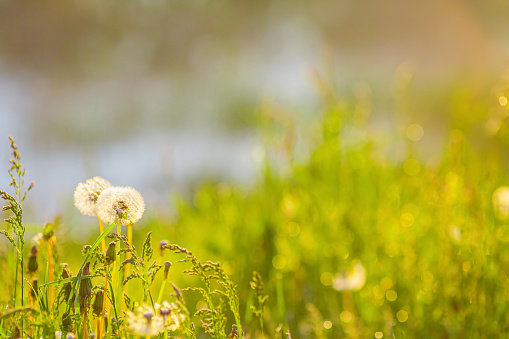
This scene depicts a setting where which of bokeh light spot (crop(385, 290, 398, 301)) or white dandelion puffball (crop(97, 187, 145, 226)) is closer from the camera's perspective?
white dandelion puffball (crop(97, 187, 145, 226))

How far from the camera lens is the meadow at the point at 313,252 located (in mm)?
823

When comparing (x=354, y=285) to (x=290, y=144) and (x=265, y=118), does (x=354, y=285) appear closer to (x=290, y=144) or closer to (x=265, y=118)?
(x=290, y=144)

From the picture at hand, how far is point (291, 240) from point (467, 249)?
0.67m

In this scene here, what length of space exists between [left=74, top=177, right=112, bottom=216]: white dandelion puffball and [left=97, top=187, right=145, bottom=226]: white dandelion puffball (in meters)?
0.07

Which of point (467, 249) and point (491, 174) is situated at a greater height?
point (491, 174)

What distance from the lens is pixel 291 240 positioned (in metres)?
1.86

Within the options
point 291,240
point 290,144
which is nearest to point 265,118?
point 290,144

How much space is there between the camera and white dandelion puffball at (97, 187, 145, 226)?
773mm

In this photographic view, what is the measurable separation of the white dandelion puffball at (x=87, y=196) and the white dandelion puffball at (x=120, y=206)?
69mm

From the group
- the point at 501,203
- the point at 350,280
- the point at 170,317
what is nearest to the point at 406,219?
the point at 501,203

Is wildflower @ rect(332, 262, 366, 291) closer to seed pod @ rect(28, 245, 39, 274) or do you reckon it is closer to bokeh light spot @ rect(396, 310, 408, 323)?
bokeh light spot @ rect(396, 310, 408, 323)

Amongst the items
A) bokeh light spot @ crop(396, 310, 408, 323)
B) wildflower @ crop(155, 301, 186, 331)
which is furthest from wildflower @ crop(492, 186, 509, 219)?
wildflower @ crop(155, 301, 186, 331)

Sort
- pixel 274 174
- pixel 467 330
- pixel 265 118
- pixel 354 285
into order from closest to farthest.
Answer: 1. pixel 467 330
2. pixel 354 285
3. pixel 265 118
4. pixel 274 174

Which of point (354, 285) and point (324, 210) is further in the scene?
point (324, 210)
